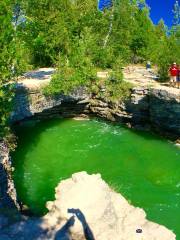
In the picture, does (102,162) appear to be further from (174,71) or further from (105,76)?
(105,76)

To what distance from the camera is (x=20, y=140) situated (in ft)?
103

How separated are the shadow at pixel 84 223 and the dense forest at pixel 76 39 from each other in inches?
294

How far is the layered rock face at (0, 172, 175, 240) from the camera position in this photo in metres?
15.9

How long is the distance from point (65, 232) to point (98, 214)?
1.97 metres

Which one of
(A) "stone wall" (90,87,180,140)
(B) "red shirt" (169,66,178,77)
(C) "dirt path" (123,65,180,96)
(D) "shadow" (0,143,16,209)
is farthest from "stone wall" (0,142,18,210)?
(B) "red shirt" (169,66,178,77)

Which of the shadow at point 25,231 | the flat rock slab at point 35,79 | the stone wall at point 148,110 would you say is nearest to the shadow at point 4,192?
the shadow at point 25,231

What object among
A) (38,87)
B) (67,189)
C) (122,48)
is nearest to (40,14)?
(38,87)

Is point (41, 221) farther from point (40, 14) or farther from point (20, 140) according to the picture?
point (40, 14)

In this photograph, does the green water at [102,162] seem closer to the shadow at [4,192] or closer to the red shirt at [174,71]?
the shadow at [4,192]

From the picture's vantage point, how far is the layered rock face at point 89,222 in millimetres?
15930

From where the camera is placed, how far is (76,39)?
1575 inches

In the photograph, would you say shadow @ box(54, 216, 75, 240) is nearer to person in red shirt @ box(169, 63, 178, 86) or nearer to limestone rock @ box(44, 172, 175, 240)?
limestone rock @ box(44, 172, 175, 240)

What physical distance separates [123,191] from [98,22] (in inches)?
1117

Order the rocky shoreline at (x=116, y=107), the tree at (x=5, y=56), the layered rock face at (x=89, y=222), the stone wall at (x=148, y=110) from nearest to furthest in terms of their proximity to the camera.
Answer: the layered rock face at (x=89, y=222), the tree at (x=5, y=56), the rocky shoreline at (x=116, y=107), the stone wall at (x=148, y=110)
